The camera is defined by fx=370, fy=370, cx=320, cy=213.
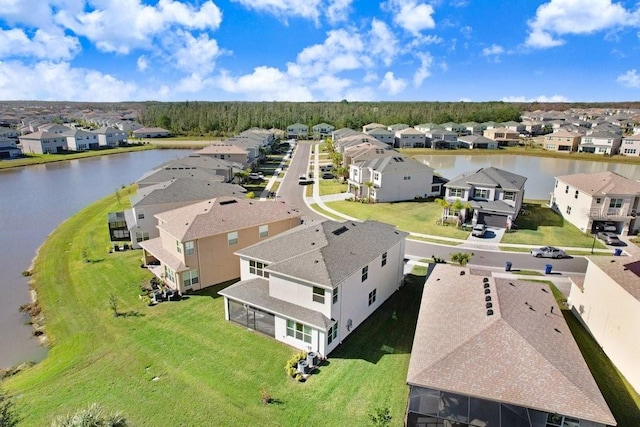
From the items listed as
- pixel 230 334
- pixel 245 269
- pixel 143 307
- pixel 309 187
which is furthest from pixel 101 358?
pixel 309 187

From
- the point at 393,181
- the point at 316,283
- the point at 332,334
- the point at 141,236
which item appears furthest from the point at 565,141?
the point at 141,236

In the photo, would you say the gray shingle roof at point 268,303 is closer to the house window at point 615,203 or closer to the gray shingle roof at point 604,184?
the gray shingle roof at point 604,184

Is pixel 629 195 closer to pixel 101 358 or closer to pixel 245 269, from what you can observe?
pixel 245 269

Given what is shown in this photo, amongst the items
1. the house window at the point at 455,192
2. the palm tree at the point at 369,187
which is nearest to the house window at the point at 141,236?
the palm tree at the point at 369,187

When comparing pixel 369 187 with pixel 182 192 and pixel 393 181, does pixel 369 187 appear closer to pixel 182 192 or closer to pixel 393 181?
pixel 393 181

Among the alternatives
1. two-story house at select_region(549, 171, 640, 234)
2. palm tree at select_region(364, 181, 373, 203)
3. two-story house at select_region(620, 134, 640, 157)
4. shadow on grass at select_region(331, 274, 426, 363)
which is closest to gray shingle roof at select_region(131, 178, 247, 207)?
palm tree at select_region(364, 181, 373, 203)
